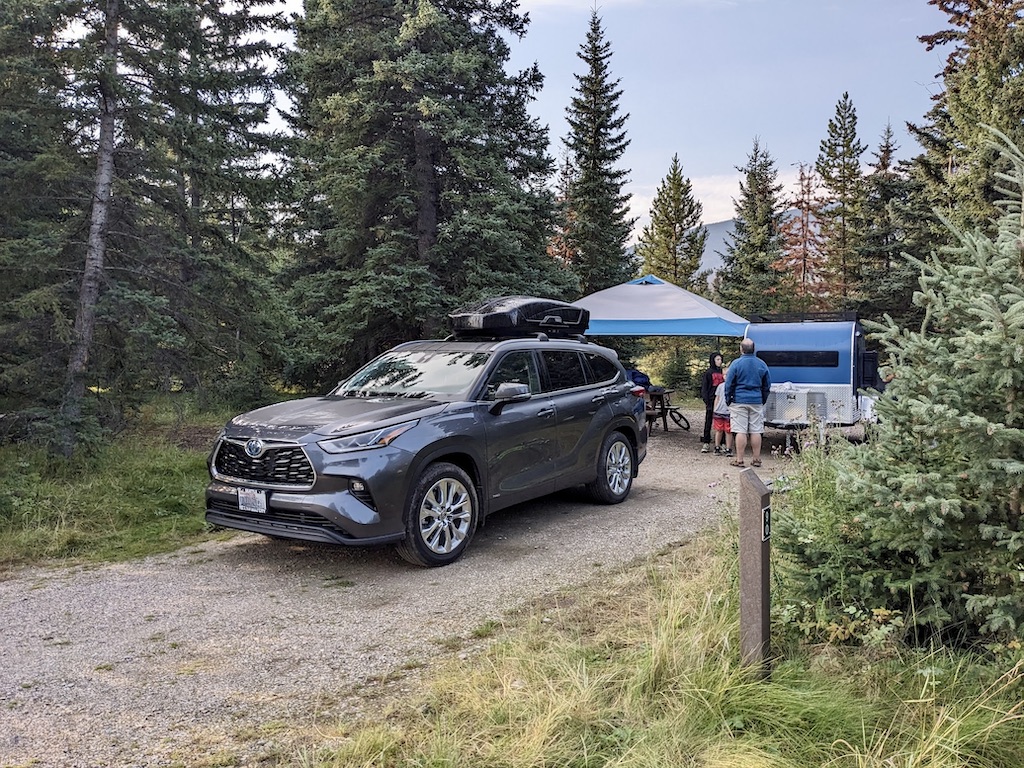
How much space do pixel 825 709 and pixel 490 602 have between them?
7.77ft

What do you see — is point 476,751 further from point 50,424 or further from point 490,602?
point 50,424

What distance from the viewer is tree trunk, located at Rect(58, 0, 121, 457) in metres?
8.28

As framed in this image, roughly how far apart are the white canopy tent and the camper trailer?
1287 millimetres

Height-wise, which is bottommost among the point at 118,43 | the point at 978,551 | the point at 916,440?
the point at 978,551

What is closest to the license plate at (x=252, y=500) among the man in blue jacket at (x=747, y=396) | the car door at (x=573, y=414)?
the car door at (x=573, y=414)

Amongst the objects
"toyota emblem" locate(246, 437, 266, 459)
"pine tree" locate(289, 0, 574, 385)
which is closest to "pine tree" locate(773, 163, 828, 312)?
"pine tree" locate(289, 0, 574, 385)

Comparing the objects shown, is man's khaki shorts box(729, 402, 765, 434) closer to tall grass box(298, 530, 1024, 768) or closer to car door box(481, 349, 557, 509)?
car door box(481, 349, 557, 509)

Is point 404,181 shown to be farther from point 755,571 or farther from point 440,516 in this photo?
point 755,571

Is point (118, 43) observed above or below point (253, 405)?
above

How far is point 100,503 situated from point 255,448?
248cm

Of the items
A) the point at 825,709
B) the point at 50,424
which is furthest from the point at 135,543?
the point at 825,709

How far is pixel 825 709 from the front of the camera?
289 cm

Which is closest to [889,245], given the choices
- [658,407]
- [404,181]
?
[658,407]

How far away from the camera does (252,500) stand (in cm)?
536
